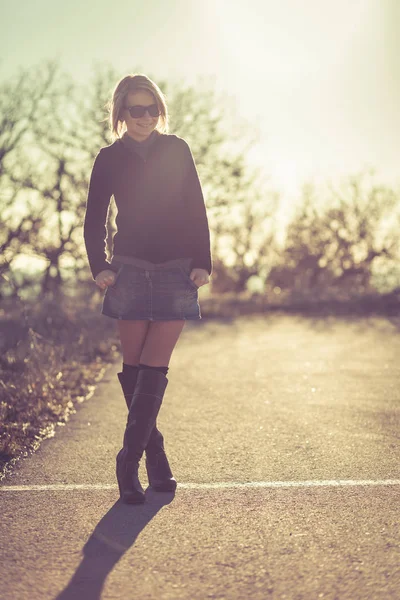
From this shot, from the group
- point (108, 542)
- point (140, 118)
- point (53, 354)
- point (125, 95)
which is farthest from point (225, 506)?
point (53, 354)

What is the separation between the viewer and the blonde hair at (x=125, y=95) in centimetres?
334

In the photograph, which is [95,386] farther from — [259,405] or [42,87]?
[42,87]

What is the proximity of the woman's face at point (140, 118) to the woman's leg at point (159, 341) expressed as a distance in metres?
0.96

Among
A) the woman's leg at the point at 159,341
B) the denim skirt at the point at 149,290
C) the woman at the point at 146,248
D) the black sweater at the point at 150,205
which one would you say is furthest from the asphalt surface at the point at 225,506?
the black sweater at the point at 150,205

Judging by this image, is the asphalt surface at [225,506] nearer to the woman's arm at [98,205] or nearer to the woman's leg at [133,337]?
the woman's leg at [133,337]

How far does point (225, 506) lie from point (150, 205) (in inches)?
57.8

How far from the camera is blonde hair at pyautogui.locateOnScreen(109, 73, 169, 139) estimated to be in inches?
132

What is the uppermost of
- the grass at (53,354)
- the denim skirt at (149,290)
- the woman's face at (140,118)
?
the woman's face at (140,118)

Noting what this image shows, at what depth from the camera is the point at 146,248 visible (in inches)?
127

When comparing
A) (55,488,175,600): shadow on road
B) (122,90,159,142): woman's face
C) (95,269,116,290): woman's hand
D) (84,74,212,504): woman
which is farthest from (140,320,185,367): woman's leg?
(122,90,159,142): woman's face

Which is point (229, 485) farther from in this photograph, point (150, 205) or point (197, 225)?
point (150, 205)

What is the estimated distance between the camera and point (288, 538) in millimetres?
2723

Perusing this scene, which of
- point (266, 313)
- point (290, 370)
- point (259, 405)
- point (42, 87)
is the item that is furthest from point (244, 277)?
point (259, 405)

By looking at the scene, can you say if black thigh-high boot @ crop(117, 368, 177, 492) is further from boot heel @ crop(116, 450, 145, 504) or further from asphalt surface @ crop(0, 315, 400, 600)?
boot heel @ crop(116, 450, 145, 504)
